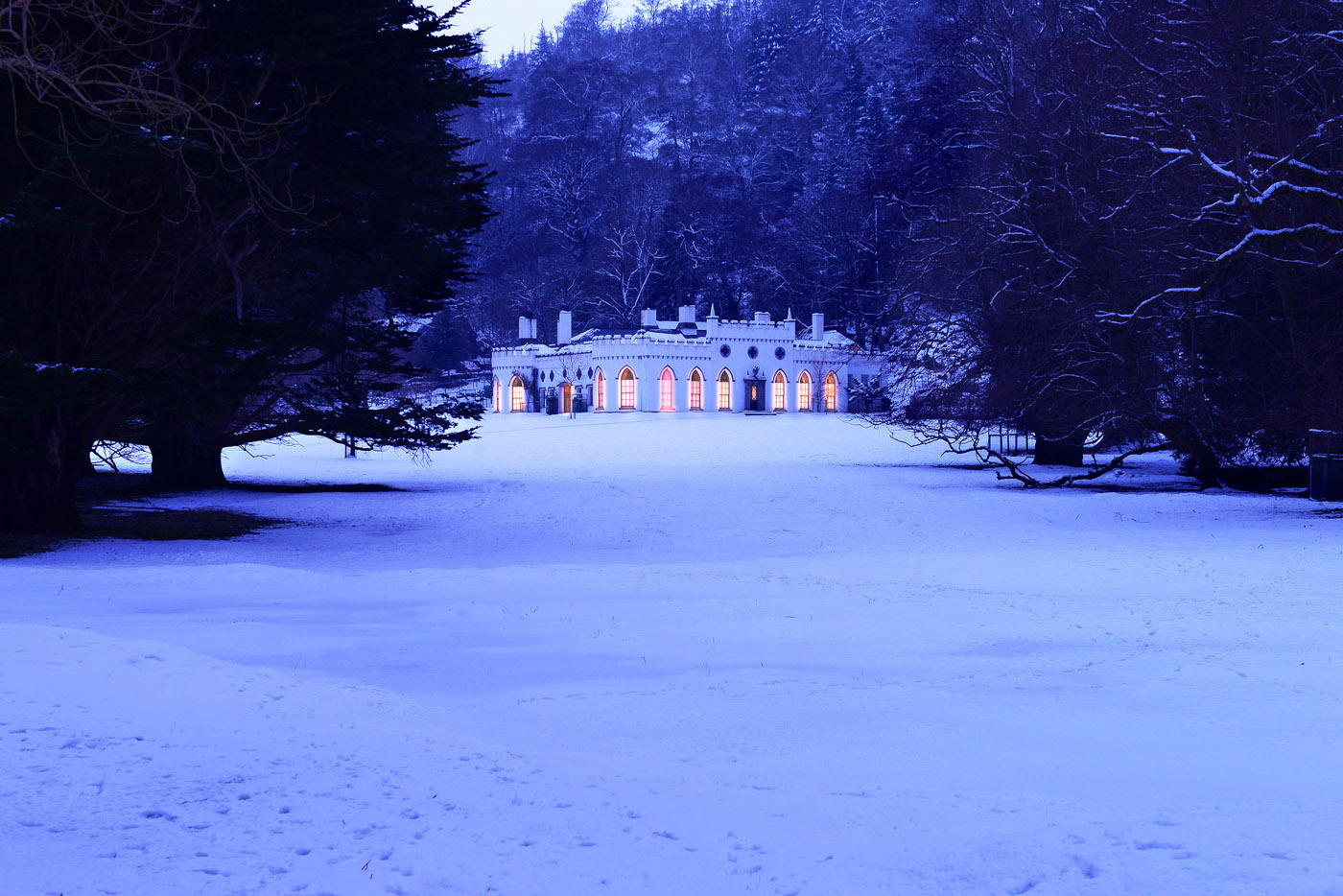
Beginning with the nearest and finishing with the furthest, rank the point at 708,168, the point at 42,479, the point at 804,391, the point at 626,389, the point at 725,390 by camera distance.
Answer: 1. the point at 42,479
2. the point at 626,389
3. the point at 725,390
4. the point at 804,391
5. the point at 708,168

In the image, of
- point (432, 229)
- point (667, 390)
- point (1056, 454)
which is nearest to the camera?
point (432, 229)

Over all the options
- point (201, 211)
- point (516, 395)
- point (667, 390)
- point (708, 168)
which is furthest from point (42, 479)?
point (708, 168)

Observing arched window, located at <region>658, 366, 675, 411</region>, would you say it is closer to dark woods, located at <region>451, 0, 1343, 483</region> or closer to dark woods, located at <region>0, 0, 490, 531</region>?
dark woods, located at <region>451, 0, 1343, 483</region>

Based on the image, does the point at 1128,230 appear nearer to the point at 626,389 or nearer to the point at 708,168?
the point at 626,389

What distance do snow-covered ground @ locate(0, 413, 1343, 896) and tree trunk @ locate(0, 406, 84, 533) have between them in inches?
94.9

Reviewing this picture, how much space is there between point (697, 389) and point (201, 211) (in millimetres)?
51938

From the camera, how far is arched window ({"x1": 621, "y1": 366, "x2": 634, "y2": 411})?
66.0 m

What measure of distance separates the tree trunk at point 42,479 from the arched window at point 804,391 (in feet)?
182

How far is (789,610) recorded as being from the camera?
10.5 meters

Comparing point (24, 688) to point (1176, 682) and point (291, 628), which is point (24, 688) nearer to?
point (291, 628)

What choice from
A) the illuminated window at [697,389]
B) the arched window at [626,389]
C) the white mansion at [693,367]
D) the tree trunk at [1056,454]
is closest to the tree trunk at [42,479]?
the tree trunk at [1056,454]

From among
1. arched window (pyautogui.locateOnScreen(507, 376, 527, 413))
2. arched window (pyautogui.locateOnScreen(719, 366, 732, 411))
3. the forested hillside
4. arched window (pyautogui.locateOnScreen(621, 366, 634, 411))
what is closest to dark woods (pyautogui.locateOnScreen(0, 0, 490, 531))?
the forested hillside

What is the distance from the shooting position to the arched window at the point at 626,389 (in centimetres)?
6600

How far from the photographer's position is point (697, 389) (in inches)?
2672
